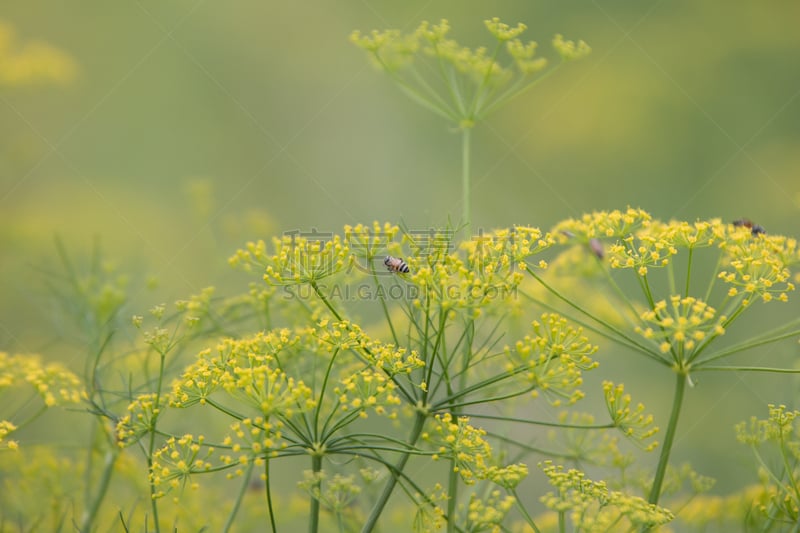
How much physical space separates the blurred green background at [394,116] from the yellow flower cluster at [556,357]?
3.89 meters

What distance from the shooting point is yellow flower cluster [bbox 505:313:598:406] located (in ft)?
5.36

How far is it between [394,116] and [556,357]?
509 cm

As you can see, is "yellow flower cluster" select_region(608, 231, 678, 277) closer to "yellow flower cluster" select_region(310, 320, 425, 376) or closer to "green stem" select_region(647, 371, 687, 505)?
"green stem" select_region(647, 371, 687, 505)

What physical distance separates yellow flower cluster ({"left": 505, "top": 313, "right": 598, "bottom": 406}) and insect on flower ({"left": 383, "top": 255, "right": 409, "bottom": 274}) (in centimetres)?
39

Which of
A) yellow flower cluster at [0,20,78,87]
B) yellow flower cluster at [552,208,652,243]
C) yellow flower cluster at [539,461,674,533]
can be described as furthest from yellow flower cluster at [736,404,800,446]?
yellow flower cluster at [0,20,78,87]

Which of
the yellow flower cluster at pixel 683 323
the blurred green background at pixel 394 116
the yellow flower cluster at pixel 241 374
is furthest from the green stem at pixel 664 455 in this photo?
the blurred green background at pixel 394 116

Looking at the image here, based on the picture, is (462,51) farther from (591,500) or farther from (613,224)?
(591,500)

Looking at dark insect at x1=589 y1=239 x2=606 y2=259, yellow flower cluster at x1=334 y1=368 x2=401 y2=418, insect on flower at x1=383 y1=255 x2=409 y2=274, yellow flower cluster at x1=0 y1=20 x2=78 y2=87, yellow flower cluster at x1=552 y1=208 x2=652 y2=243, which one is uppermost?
yellow flower cluster at x1=0 y1=20 x2=78 y2=87

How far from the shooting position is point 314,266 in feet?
5.57

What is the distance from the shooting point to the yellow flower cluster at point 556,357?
5.36ft

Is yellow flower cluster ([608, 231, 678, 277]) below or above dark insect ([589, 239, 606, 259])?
below

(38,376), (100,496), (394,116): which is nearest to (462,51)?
(38,376)

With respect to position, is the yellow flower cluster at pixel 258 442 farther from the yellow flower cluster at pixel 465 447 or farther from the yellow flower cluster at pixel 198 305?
the yellow flower cluster at pixel 198 305

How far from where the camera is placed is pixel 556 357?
5.52ft
